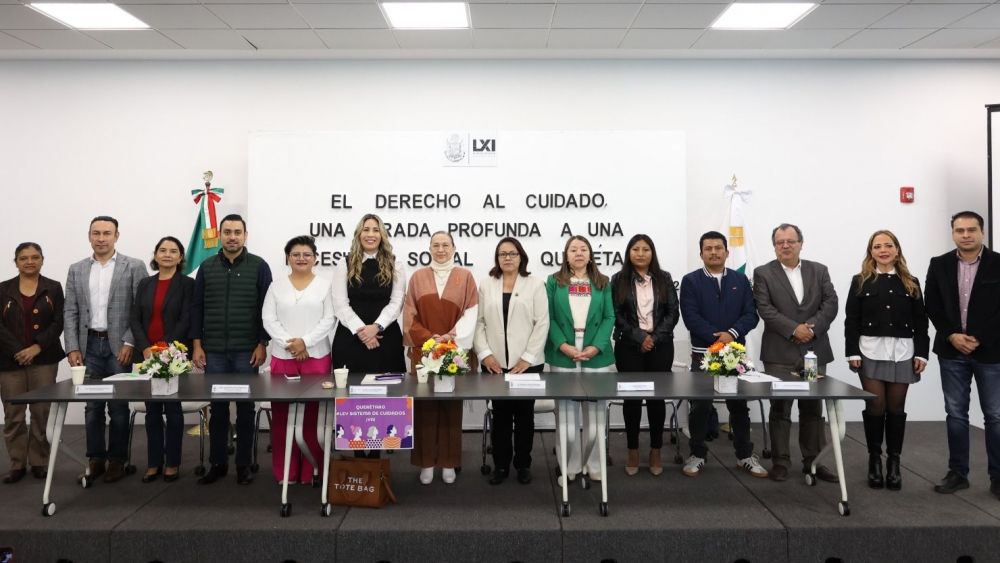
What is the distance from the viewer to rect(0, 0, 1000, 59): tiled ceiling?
14.2ft

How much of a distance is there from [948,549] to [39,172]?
697cm

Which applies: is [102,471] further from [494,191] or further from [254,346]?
[494,191]

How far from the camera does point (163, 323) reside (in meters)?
3.75

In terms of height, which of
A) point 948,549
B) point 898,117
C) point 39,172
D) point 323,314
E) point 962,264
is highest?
point 898,117

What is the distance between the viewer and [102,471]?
3.80 metres

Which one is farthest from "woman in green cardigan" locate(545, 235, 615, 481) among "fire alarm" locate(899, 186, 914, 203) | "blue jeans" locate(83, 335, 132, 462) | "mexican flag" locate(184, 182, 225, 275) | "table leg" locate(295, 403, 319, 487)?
"fire alarm" locate(899, 186, 914, 203)

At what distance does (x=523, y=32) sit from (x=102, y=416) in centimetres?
392

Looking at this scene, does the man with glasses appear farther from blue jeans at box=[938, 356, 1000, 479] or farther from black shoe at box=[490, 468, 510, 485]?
blue jeans at box=[938, 356, 1000, 479]

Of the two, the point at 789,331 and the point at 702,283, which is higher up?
the point at 702,283

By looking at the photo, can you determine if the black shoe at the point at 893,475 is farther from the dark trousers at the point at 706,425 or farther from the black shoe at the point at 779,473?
Result: the dark trousers at the point at 706,425

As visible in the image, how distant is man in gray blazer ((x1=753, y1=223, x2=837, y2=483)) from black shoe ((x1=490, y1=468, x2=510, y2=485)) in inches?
63.0

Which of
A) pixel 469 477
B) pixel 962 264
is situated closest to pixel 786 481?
pixel 962 264

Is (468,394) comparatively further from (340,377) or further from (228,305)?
(228,305)

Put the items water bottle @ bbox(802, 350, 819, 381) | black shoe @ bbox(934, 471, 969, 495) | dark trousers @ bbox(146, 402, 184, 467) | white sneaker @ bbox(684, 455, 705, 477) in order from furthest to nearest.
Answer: white sneaker @ bbox(684, 455, 705, 477) < dark trousers @ bbox(146, 402, 184, 467) < black shoe @ bbox(934, 471, 969, 495) < water bottle @ bbox(802, 350, 819, 381)
